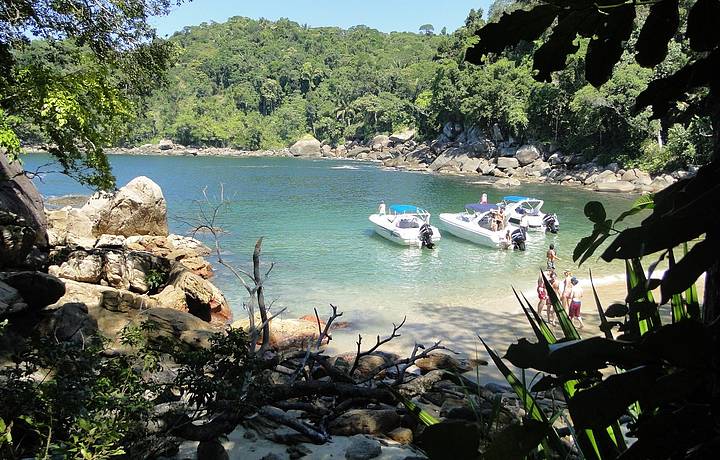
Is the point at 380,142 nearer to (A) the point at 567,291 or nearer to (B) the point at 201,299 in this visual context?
(B) the point at 201,299

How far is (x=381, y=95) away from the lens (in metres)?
84.6

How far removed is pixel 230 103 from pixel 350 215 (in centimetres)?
7965

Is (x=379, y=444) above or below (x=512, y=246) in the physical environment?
above

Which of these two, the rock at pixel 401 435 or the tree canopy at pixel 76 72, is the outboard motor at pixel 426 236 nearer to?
the tree canopy at pixel 76 72

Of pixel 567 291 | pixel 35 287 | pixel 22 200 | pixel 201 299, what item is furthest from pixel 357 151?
pixel 35 287

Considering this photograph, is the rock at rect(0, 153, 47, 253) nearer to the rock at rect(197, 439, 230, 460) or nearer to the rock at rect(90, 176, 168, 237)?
the rock at rect(90, 176, 168, 237)

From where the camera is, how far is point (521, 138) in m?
49.3

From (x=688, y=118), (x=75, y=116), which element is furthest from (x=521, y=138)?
(x=688, y=118)

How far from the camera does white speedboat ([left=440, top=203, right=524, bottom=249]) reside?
1905 cm

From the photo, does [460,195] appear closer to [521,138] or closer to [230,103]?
[521,138]

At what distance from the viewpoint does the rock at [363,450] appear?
3999mm

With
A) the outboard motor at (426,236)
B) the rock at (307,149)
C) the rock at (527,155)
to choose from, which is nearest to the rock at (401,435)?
the outboard motor at (426,236)

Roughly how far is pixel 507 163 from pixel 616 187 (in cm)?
1215

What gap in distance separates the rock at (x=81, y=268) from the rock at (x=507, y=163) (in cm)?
4010
